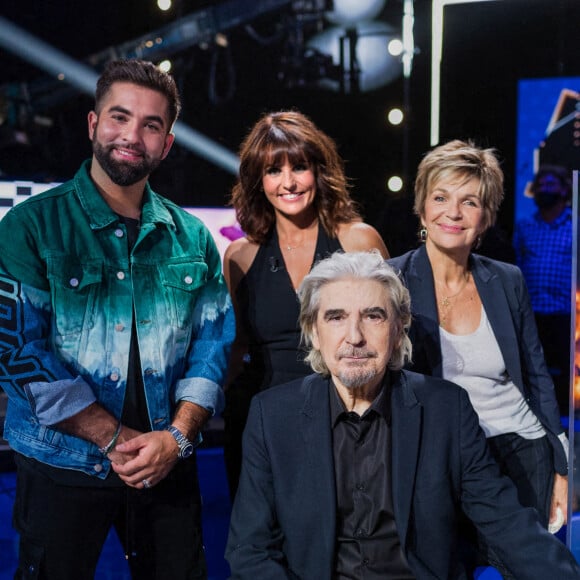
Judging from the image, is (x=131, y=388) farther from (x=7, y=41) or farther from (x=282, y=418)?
(x=7, y=41)

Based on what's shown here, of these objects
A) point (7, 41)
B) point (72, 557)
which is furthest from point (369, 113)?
point (72, 557)

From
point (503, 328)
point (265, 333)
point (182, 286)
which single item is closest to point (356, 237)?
point (265, 333)

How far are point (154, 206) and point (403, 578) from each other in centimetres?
121

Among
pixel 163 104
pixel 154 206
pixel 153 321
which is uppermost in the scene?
pixel 163 104

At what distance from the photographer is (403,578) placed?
1.77m

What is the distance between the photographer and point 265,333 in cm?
247

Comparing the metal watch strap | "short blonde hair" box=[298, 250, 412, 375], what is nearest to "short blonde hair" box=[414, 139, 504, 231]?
"short blonde hair" box=[298, 250, 412, 375]

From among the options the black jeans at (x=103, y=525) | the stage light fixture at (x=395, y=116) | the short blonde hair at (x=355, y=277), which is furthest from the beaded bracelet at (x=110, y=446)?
the stage light fixture at (x=395, y=116)

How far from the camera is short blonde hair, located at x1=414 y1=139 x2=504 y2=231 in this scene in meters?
2.29

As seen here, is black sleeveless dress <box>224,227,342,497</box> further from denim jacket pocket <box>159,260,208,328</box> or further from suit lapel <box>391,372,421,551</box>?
suit lapel <box>391,372,421,551</box>

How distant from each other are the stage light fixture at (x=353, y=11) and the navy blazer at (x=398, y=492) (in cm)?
324

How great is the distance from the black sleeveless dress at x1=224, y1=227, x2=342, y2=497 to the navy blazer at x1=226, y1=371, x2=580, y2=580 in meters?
0.57

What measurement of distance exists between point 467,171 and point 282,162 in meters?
0.64

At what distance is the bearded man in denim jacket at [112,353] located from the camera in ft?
5.95
